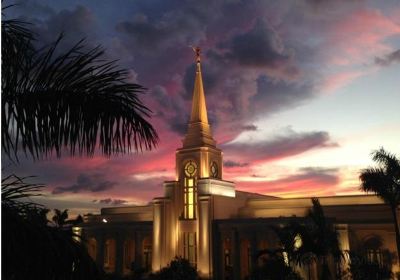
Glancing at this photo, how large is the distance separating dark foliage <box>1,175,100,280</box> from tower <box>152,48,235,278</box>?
3774 centimetres

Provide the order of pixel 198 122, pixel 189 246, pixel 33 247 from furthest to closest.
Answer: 1. pixel 198 122
2. pixel 189 246
3. pixel 33 247

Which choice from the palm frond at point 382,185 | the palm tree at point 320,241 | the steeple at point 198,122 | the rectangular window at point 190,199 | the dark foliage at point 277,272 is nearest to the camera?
the palm tree at point 320,241

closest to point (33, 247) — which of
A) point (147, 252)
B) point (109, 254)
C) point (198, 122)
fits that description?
point (198, 122)

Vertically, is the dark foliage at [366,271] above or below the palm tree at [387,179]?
below

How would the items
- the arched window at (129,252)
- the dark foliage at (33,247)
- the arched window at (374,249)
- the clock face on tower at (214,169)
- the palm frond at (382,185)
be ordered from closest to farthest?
1. the dark foliage at (33,247)
2. the palm frond at (382,185)
3. the arched window at (374,249)
4. the clock face on tower at (214,169)
5. the arched window at (129,252)

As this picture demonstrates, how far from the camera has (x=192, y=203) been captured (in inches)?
1752

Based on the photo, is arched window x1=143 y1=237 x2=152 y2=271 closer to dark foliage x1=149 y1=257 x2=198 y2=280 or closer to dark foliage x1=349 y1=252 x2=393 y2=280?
dark foliage x1=149 y1=257 x2=198 y2=280

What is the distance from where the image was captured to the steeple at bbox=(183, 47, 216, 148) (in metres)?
46.6

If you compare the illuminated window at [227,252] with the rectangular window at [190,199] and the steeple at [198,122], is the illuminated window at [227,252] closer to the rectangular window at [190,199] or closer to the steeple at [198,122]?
the rectangular window at [190,199]

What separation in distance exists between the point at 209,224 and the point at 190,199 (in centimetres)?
398

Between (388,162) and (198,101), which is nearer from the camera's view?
(388,162)

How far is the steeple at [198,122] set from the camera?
46.6m

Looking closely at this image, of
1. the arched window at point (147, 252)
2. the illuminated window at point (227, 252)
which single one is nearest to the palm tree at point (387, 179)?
the illuminated window at point (227, 252)

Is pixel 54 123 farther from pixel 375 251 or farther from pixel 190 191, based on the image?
pixel 190 191
